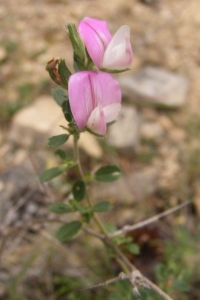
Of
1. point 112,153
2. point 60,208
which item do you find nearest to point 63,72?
point 60,208

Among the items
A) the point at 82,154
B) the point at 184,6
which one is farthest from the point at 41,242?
the point at 184,6

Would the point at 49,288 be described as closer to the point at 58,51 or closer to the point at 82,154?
the point at 82,154

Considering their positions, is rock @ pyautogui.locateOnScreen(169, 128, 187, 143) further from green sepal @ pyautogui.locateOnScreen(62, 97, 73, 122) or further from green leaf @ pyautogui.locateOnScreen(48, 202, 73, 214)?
green sepal @ pyautogui.locateOnScreen(62, 97, 73, 122)

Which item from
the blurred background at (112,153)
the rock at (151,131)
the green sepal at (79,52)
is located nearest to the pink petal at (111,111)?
the green sepal at (79,52)

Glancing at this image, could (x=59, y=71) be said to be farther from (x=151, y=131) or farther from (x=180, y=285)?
(x=151, y=131)

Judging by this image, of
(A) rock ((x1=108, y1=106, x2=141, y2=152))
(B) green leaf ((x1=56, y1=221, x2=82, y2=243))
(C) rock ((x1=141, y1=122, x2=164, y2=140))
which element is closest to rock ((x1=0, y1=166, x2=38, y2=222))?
(A) rock ((x1=108, y1=106, x2=141, y2=152))

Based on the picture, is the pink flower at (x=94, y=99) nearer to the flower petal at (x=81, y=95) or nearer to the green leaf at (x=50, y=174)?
the flower petal at (x=81, y=95)
